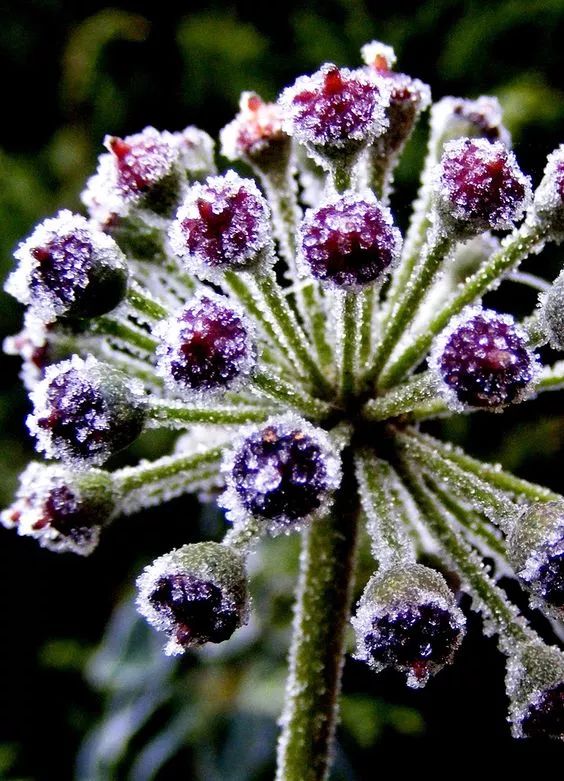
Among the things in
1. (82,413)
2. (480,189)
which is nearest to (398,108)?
(480,189)

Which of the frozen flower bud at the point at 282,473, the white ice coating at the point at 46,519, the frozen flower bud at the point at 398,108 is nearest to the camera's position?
the frozen flower bud at the point at 282,473

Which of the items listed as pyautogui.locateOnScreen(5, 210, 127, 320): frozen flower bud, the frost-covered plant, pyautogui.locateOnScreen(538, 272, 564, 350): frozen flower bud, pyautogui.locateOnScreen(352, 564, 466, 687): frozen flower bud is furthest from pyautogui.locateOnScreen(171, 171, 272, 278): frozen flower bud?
pyautogui.locateOnScreen(352, 564, 466, 687): frozen flower bud

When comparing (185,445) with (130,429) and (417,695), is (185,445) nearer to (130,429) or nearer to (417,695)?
(130,429)

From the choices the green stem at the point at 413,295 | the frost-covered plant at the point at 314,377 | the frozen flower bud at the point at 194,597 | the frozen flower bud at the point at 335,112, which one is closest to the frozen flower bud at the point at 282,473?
the frost-covered plant at the point at 314,377

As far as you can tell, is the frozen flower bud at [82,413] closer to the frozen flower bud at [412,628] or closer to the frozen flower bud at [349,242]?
the frozen flower bud at [349,242]

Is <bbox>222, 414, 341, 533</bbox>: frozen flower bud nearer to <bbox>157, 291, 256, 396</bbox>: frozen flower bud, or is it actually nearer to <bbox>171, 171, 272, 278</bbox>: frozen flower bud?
<bbox>157, 291, 256, 396</bbox>: frozen flower bud

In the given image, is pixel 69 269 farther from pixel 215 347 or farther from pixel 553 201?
pixel 553 201

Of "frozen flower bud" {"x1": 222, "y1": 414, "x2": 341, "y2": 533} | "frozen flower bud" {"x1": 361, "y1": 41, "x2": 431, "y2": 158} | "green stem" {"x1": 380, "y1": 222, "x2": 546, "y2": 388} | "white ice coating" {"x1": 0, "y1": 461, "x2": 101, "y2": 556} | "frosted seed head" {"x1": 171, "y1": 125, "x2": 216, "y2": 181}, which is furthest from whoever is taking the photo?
"frosted seed head" {"x1": 171, "y1": 125, "x2": 216, "y2": 181}
